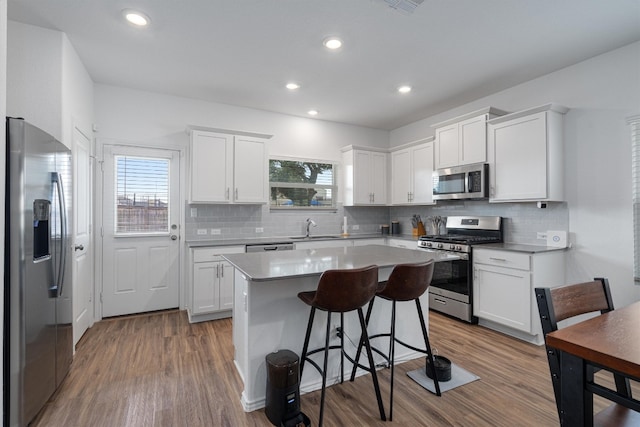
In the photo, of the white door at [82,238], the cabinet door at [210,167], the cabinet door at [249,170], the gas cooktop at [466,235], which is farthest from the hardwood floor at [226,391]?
the cabinet door at [249,170]

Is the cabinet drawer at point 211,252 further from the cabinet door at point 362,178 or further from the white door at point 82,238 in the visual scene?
the cabinet door at point 362,178

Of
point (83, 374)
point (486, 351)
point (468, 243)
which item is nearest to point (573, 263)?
point (468, 243)

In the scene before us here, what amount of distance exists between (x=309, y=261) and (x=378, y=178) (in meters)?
3.19

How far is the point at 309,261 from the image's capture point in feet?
7.59

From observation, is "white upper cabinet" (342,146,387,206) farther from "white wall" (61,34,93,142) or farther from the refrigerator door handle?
the refrigerator door handle

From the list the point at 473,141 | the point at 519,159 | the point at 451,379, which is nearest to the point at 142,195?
the point at 451,379

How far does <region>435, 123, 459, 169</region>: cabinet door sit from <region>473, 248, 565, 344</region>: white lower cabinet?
124cm

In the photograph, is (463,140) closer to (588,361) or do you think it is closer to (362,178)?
(362,178)

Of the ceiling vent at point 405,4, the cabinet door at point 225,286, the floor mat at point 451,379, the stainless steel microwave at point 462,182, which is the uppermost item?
the ceiling vent at point 405,4

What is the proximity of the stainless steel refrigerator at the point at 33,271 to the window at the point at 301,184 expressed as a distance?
2.74m

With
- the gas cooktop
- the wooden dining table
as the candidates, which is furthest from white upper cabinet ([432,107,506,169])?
the wooden dining table

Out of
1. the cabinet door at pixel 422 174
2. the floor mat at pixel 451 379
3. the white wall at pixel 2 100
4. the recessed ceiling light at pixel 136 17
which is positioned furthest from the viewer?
the cabinet door at pixel 422 174

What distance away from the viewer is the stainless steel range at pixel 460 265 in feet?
11.6

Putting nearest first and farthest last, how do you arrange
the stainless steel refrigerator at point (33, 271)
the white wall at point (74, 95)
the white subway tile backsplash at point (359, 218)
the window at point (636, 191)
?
the stainless steel refrigerator at point (33, 271) < the white wall at point (74, 95) < the window at point (636, 191) < the white subway tile backsplash at point (359, 218)
